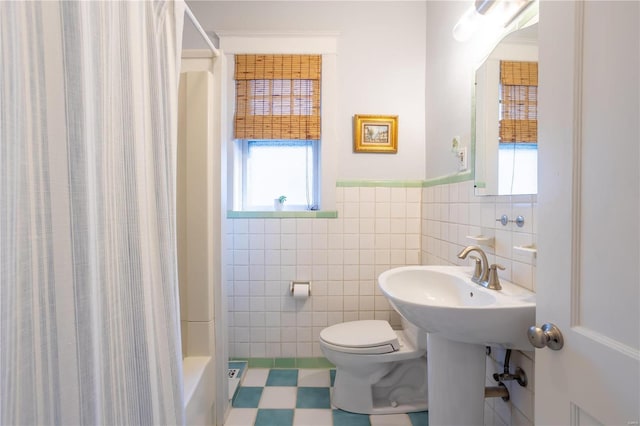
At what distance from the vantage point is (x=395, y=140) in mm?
2035

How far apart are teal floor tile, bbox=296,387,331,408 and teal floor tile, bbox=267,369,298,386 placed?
0.34ft

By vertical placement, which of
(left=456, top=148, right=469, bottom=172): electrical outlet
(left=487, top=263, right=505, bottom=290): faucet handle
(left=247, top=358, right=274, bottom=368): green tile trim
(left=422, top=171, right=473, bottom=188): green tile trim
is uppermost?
(left=456, top=148, right=469, bottom=172): electrical outlet

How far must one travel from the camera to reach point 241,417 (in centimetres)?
154

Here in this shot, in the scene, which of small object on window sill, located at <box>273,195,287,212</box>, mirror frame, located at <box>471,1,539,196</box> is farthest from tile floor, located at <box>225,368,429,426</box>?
mirror frame, located at <box>471,1,539,196</box>

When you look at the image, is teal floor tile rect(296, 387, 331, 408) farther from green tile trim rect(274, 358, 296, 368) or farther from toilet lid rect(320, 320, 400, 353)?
toilet lid rect(320, 320, 400, 353)

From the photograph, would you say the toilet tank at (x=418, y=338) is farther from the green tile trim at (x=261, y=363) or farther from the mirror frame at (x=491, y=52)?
the green tile trim at (x=261, y=363)

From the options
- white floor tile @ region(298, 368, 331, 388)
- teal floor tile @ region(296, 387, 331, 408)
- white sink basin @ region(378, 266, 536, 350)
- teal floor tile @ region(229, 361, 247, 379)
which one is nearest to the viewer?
white sink basin @ region(378, 266, 536, 350)

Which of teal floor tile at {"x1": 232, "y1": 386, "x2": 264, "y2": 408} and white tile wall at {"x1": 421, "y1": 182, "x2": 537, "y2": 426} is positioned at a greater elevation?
white tile wall at {"x1": 421, "y1": 182, "x2": 537, "y2": 426}

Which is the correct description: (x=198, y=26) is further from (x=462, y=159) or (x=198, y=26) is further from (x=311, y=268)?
(x=311, y=268)

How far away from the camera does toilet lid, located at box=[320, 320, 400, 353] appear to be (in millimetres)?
1499

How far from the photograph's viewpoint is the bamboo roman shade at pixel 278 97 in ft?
6.61

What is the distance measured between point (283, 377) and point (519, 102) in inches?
77.2

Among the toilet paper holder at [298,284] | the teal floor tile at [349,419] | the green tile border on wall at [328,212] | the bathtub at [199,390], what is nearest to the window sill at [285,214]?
the green tile border on wall at [328,212]

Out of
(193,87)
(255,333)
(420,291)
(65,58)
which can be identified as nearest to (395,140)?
(420,291)
